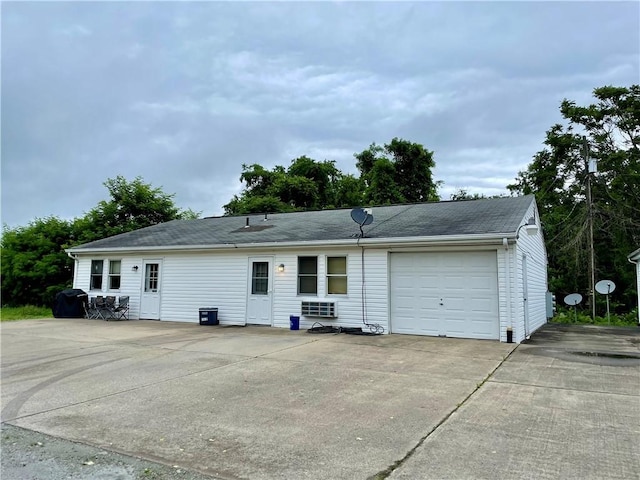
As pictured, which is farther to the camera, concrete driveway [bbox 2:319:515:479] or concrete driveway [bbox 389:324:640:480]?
concrete driveway [bbox 2:319:515:479]

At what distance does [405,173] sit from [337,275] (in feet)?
66.0

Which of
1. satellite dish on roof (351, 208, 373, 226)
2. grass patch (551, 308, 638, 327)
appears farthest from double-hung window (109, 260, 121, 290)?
grass patch (551, 308, 638, 327)

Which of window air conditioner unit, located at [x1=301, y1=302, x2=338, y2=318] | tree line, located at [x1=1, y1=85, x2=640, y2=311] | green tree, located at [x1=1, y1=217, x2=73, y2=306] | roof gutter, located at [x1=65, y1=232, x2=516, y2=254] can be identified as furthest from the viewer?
tree line, located at [x1=1, y1=85, x2=640, y2=311]

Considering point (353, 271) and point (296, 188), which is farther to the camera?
point (296, 188)

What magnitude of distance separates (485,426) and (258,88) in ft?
50.9

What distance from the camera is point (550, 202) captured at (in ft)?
84.8

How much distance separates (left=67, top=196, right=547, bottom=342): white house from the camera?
9289mm

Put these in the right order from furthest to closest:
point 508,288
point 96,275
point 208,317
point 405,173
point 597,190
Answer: point 405,173, point 597,190, point 96,275, point 208,317, point 508,288

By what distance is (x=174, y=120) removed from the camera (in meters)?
18.0

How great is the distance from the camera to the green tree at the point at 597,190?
21.8 meters

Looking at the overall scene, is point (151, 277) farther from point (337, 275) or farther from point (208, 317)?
point (337, 275)

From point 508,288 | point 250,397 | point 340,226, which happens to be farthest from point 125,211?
point 250,397

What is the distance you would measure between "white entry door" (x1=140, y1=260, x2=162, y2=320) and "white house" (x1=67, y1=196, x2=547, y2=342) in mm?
35

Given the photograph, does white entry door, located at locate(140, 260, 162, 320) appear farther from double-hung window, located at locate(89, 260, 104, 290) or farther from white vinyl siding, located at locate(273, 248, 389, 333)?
white vinyl siding, located at locate(273, 248, 389, 333)
